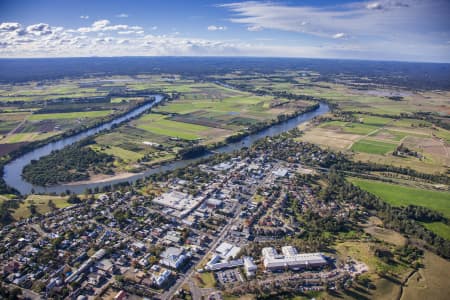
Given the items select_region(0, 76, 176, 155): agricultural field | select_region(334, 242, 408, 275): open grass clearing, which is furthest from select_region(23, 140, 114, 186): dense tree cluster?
select_region(334, 242, 408, 275): open grass clearing

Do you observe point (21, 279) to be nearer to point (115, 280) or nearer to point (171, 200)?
point (115, 280)

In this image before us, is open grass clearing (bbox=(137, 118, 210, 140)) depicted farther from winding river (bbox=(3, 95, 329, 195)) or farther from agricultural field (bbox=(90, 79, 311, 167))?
winding river (bbox=(3, 95, 329, 195))

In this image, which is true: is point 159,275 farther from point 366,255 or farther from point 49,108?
point 49,108

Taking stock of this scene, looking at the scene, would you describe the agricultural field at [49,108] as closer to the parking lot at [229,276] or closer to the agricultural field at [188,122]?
the agricultural field at [188,122]

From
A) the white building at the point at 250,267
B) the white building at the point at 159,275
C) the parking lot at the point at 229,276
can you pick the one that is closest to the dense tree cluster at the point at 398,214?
the white building at the point at 250,267

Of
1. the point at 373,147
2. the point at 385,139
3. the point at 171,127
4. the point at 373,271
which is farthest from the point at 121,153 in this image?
the point at 385,139

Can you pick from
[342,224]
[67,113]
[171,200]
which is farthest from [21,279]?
[67,113]
